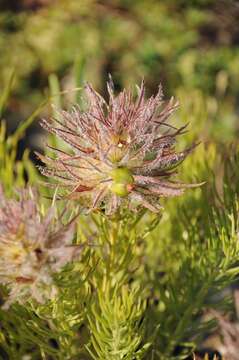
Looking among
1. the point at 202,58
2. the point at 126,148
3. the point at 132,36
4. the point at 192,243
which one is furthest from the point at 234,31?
the point at 126,148

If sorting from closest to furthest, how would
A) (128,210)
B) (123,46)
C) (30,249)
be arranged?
(30,249), (128,210), (123,46)

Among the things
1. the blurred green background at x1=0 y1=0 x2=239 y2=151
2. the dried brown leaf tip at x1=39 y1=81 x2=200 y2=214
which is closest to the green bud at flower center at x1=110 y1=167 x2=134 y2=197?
the dried brown leaf tip at x1=39 y1=81 x2=200 y2=214

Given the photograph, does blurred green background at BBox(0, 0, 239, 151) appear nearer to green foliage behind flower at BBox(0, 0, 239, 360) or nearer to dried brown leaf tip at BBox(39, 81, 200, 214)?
green foliage behind flower at BBox(0, 0, 239, 360)

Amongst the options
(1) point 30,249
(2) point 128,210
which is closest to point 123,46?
(2) point 128,210

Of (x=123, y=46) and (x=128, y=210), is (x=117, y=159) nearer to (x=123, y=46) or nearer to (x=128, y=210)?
(x=128, y=210)

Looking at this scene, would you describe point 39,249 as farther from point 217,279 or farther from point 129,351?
point 217,279

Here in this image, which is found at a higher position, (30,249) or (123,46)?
(123,46)
